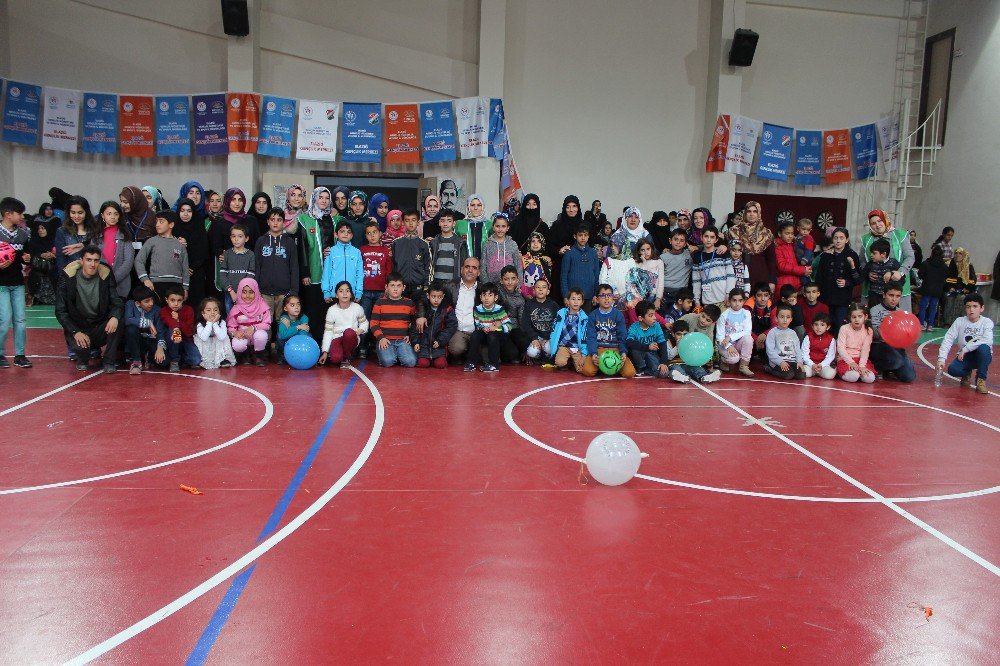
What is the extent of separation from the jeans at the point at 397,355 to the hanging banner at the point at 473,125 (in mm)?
5625

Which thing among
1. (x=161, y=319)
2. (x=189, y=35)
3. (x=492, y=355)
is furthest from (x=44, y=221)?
(x=492, y=355)

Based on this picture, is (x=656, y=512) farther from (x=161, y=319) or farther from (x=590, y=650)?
(x=161, y=319)

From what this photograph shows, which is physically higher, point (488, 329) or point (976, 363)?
point (488, 329)

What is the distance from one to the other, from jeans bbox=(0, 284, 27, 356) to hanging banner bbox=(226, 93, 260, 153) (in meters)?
5.56

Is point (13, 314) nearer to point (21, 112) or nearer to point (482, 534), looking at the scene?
point (482, 534)

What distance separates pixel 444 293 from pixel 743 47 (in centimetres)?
803

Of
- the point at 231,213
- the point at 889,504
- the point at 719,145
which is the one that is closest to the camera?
the point at 889,504

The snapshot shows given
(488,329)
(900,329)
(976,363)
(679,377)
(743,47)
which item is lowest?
(679,377)

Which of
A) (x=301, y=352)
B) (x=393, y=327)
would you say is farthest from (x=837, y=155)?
(x=301, y=352)

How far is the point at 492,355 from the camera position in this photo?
802cm

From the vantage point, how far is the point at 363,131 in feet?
41.6

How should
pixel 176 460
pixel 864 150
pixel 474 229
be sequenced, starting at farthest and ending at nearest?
pixel 864 150 → pixel 474 229 → pixel 176 460

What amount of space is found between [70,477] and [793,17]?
14190 mm

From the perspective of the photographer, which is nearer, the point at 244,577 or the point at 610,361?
Answer: the point at 244,577
